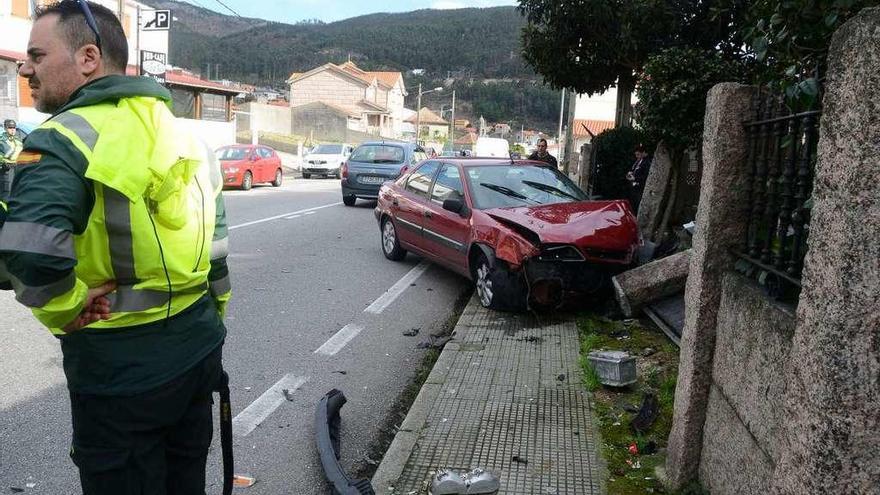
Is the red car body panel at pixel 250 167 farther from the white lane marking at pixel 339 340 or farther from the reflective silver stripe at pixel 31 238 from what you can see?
the reflective silver stripe at pixel 31 238

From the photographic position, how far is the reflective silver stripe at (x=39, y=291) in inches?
72.1

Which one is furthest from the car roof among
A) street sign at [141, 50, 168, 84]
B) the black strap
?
street sign at [141, 50, 168, 84]

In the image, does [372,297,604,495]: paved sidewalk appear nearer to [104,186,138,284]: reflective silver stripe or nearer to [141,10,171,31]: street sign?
[104,186,138,284]: reflective silver stripe

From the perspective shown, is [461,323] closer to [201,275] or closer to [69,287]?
[201,275]

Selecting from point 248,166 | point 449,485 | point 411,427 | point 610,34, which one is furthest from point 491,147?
point 449,485

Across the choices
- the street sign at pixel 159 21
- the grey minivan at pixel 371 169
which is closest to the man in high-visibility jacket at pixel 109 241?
the grey minivan at pixel 371 169

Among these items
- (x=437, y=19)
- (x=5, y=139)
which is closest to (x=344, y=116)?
(x=5, y=139)

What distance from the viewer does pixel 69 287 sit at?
1872 mm

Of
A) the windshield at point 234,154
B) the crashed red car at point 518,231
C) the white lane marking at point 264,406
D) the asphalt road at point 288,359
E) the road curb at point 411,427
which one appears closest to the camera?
the road curb at point 411,427

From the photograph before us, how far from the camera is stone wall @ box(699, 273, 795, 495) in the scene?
262cm

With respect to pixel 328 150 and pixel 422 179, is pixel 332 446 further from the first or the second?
pixel 328 150

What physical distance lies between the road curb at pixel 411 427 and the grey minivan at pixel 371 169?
12296mm

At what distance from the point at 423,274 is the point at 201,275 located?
24.3ft

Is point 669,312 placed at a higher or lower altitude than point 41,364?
higher
